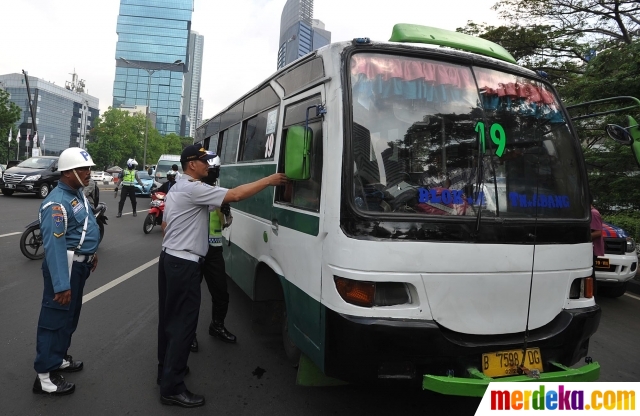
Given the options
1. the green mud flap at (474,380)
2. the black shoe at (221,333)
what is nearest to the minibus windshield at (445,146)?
the green mud flap at (474,380)

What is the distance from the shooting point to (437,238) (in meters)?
2.54

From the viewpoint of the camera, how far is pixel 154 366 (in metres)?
3.67

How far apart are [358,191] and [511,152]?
43.3 inches

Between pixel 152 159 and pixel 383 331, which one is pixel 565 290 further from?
pixel 152 159

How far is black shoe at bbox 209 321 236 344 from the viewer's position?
14.1 ft

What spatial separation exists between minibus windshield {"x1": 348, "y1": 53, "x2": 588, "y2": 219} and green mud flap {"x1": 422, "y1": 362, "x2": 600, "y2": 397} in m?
0.93

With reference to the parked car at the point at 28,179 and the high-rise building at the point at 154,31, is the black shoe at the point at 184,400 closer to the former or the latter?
the parked car at the point at 28,179

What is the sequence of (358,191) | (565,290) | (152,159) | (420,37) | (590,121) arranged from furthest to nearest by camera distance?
(152,159), (590,121), (420,37), (565,290), (358,191)

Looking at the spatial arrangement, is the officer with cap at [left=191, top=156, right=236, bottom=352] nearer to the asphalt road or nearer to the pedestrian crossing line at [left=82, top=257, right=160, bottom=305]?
the asphalt road

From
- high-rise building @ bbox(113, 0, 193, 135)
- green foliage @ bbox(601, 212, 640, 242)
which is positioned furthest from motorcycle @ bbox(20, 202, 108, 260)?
high-rise building @ bbox(113, 0, 193, 135)

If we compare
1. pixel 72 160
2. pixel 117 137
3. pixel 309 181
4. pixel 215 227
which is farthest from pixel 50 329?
pixel 117 137

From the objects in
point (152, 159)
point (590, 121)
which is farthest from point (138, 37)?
point (590, 121)

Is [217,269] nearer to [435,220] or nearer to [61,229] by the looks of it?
[61,229]

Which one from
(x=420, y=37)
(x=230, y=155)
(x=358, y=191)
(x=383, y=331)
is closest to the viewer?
(x=383, y=331)
